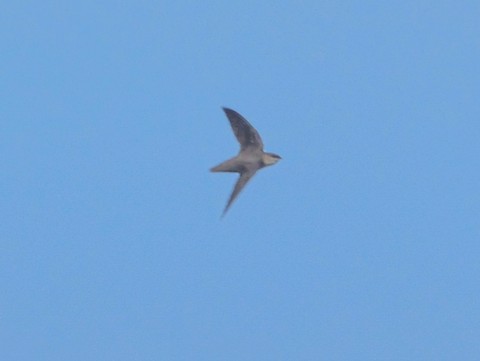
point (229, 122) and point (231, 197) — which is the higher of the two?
point (229, 122)

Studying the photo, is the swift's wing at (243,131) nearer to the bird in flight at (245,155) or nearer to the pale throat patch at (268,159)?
the bird in flight at (245,155)

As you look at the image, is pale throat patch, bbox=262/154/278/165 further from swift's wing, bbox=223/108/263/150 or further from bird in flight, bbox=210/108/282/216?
swift's wing, bbox=223/108/263/150

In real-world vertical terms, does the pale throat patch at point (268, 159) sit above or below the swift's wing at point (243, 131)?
below

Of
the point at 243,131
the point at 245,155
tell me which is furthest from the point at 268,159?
the point at 243,131

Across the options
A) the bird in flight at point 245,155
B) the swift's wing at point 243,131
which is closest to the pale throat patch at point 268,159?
the bird in flight at point 245,155

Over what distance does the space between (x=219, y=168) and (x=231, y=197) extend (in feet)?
3.60

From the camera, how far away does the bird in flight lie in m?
25.9

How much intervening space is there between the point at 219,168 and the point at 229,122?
147 cm

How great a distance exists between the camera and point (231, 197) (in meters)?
25.2

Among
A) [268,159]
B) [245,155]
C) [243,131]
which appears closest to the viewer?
[243,131]

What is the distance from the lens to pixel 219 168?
2580cm

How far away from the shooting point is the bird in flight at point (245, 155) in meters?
25.9

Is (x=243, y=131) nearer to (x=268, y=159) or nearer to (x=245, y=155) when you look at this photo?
(x=245, y=155)

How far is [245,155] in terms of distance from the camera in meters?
26.4
